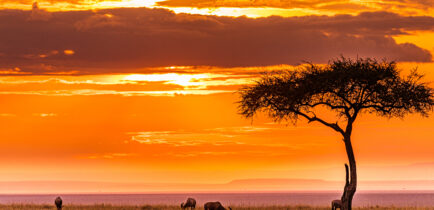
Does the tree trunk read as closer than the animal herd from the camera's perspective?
No

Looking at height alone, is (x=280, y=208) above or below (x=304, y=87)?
below

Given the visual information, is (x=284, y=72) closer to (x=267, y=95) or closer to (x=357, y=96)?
(x=267, y=95)

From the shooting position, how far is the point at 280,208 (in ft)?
191

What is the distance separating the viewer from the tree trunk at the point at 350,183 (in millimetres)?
52188

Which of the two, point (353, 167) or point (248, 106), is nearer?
point (353, 167)

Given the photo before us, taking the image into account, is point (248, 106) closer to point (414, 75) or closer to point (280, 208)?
point (280, 208)

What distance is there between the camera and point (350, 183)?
5344cm

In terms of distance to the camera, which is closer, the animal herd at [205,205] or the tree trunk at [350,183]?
the animal herd at [205,205]

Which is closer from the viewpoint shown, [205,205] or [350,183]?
[205,205]

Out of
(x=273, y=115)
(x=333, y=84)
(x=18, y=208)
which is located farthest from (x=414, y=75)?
(x=18, y=208)

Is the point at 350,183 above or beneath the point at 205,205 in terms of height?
above

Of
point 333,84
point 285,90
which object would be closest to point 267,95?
point 285,90

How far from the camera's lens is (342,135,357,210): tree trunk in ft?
171

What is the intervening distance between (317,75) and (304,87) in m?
1.41
